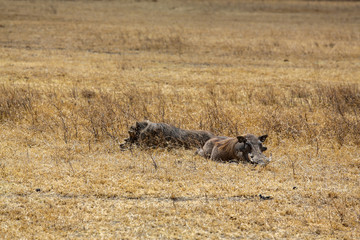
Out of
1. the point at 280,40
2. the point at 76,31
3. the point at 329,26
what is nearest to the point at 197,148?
the point at 280,40

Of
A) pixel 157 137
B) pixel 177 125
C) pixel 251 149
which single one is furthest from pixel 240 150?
pixel 177 125

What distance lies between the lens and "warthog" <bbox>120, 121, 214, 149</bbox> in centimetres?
727

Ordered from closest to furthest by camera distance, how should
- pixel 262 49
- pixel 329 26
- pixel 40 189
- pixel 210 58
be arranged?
pixel 40 189
pixel 210 58
pixel 262 49
pixel 329 26

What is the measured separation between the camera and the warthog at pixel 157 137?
7273 millimetres

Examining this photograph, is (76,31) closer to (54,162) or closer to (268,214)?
(54,162)

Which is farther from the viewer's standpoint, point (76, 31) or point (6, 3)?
point (6, 3)

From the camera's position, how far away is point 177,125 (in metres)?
8.38

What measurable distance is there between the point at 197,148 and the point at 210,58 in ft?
33.0

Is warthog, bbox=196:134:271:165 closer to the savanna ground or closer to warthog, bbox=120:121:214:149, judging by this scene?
the savanna ground

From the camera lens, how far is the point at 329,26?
1056 inches

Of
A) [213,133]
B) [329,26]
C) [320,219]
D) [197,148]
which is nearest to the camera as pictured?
[320,219]

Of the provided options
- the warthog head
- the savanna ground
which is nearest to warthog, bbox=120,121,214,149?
the savanna ground

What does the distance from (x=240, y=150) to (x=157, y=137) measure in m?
1.38

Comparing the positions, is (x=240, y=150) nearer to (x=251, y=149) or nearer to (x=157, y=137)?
(x=251, y=149)
